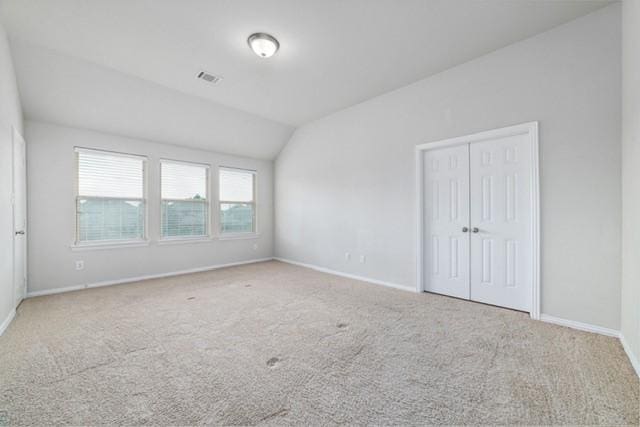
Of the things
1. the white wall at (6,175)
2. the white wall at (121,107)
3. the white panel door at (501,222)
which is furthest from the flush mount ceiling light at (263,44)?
the white panel door at (501,222)

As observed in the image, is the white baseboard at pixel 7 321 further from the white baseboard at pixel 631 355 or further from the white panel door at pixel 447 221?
the white baseboard at pixel 631 355

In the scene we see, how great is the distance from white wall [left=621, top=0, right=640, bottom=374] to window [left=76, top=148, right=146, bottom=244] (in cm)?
597

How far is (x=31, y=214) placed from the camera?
12.0ft

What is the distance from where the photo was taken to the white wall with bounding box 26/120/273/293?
3.69m

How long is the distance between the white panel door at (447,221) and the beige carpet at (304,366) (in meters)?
0.38

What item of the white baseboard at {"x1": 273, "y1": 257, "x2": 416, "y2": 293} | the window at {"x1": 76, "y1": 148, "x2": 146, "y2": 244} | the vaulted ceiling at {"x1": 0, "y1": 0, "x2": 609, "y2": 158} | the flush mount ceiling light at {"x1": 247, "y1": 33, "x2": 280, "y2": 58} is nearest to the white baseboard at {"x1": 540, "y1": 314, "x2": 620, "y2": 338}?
the white baseboard at {"x1": 273, "y1": 257, "x2": 416, "y2": 293}

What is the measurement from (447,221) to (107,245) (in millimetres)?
5099

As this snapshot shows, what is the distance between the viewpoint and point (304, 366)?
6.48 ft

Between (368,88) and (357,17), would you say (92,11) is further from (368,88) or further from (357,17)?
(368,88)

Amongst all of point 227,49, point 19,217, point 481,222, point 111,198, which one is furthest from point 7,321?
point 481,222

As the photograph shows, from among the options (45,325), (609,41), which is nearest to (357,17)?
(609,41)

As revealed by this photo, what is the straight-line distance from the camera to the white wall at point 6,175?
2549 millimetres

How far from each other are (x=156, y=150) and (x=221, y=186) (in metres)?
1.33

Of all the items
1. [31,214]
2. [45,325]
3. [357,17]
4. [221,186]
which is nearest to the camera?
[357,17]
